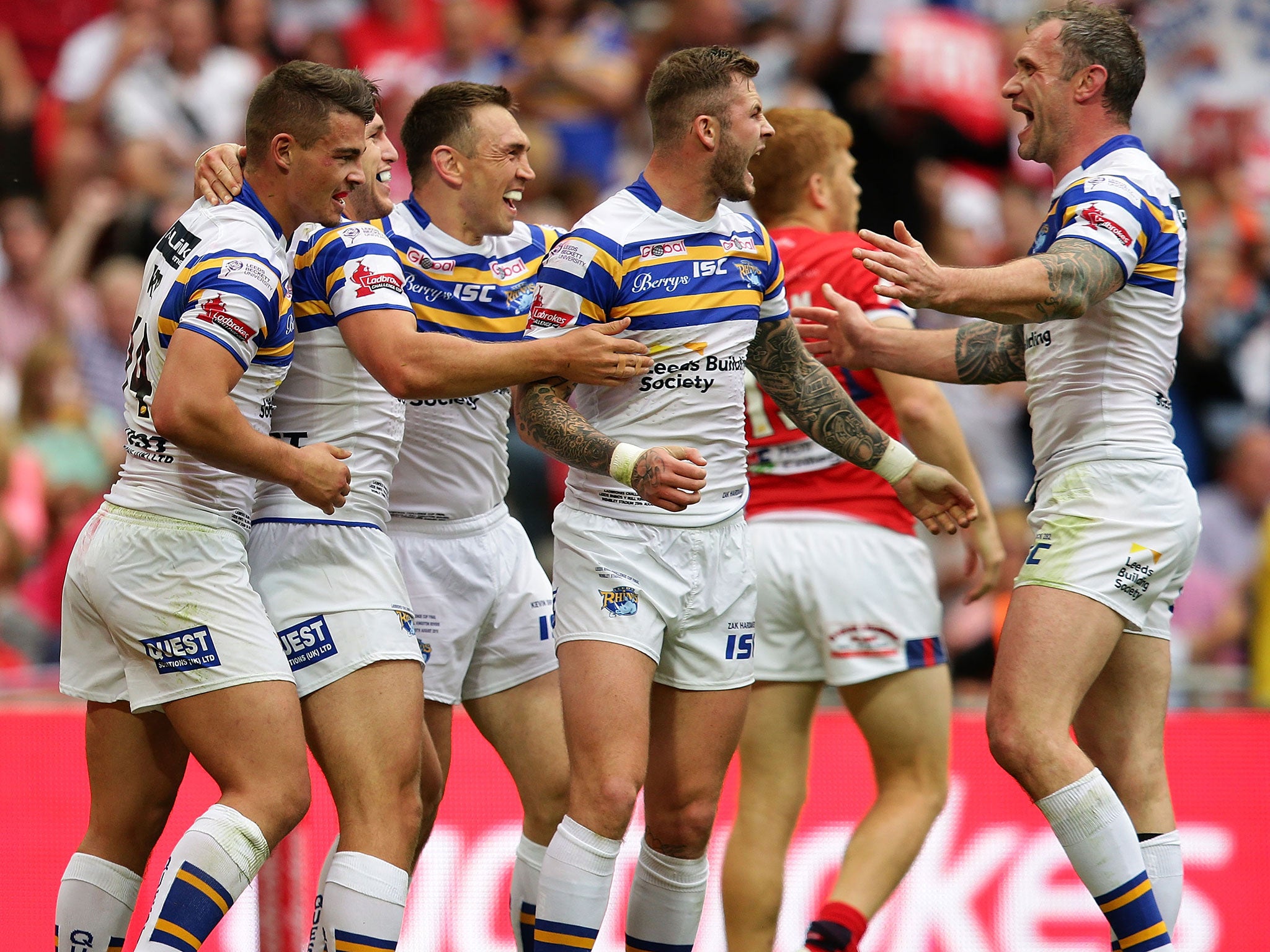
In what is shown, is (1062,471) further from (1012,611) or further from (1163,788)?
(1163,788)

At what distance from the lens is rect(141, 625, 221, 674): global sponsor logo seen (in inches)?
155

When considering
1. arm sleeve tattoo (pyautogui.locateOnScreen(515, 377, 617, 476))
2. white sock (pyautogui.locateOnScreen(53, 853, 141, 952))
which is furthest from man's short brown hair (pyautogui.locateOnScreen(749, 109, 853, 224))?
white sock (pyautogui.locateOnScreen(53, 853, 141, 952))

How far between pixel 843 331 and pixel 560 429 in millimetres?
1302

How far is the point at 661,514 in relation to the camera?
14.6 ft

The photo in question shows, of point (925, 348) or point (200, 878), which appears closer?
point (200, 878)

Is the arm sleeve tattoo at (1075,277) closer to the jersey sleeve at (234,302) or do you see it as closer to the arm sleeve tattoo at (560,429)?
the arm sleeve tattoo at (560,429)

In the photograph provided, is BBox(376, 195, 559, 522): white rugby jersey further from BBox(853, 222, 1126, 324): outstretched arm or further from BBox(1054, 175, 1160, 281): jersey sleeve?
BBox(1054, 175, 1160, 281): jersey sleeve

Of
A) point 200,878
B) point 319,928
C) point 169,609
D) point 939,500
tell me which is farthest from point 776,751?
point 169,609

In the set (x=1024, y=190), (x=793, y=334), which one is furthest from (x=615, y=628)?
(x=1024, y=190)

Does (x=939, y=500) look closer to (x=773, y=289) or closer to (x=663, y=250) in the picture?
(x=773, y=289)

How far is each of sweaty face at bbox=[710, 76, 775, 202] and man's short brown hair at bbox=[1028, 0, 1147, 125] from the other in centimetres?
100

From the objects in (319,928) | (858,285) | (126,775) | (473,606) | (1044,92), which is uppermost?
(1044,92)

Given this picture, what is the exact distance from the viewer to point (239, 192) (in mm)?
4258

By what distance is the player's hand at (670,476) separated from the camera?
13.4 feet
